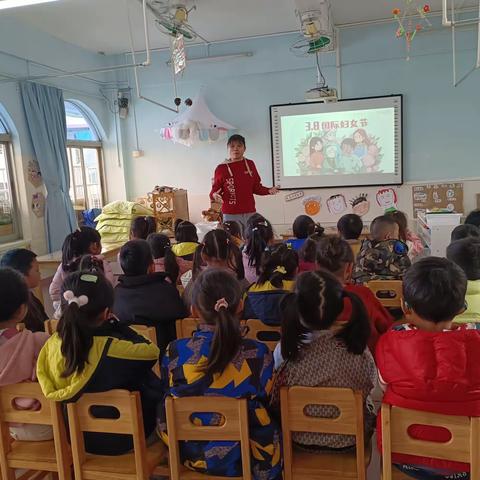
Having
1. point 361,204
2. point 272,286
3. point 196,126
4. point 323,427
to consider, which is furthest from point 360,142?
point 323,427

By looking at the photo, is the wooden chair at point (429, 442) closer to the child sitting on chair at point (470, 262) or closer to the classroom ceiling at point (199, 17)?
the child sitting on chair at point (470, 262)

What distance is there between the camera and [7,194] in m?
4.87

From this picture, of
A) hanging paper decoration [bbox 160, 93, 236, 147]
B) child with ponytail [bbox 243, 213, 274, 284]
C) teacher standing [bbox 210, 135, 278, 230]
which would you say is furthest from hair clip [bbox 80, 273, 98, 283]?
hanging paper decoration [bbox 160, 93, 236, 147]

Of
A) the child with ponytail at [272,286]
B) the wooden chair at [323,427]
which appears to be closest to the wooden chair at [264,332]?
the child with ponytail at [272,286]

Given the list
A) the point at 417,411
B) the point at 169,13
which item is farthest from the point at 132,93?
the point at 417,411

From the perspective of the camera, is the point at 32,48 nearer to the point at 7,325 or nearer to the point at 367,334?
the point at 7,325

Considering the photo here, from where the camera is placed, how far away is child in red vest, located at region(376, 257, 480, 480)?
1.25m

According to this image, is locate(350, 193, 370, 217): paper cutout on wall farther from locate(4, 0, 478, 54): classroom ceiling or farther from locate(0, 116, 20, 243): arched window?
locate(0, 116, 20, 243): arched window

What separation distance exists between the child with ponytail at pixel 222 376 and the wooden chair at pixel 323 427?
7 cm

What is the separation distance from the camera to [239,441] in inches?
55.2

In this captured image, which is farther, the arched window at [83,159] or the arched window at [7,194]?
the arched window at [83,159]

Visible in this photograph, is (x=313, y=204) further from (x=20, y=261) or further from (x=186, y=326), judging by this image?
(x=186, y=326)

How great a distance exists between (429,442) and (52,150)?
192 inches

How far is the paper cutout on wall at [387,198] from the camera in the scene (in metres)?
5.73
